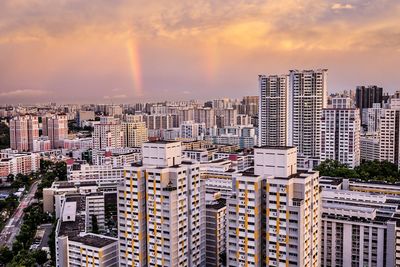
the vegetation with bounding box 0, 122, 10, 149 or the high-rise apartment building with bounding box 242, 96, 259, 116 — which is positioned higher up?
the high-rise apartment building with bounding box 242, 96, 259, 116

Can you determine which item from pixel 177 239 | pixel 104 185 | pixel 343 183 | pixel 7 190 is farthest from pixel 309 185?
pixel 7 190

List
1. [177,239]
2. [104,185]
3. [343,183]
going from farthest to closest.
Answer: [104,185]
[343,183]
[177,239]


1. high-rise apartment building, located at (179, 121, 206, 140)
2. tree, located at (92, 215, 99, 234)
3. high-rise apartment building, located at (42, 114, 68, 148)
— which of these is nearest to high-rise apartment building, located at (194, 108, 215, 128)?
high-rise apartment building, located at (179, 121, 206, 140)

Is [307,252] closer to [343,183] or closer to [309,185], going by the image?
[309,185]

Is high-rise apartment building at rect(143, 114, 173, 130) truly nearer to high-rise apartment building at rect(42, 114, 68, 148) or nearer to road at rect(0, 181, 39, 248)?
high-rise apartment building at rect(42, 114, 68, 148)

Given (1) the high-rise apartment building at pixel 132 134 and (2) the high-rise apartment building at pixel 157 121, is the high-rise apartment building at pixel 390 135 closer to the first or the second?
(1) the high-rise apartment building at pixel 132 134

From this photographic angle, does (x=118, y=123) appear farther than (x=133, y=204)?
Yes

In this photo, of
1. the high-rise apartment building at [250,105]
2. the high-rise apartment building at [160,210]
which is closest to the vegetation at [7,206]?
the high-rise apartment building at [160,210]
